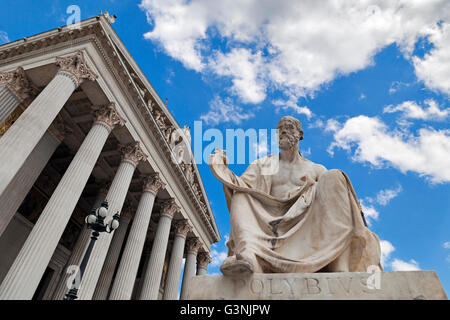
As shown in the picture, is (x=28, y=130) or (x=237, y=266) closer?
(x=237, y=266)

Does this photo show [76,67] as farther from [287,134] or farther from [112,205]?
[287,134]

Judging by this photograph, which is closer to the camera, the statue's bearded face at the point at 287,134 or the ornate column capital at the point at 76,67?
the statue's bearded face at the point at 287,134

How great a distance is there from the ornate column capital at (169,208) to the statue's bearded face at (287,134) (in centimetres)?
1535

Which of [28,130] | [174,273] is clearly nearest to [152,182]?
[174,273]

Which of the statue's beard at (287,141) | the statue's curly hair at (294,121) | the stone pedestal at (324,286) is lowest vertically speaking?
the stone pedestal at (324,286)

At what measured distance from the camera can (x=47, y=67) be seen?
11938mm

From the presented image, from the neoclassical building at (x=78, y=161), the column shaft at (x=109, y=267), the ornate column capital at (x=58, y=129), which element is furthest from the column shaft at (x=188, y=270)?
the ornate column capital at (x=58, y=129)

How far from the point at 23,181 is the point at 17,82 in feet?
14.1

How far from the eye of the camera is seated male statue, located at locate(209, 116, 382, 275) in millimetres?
2373

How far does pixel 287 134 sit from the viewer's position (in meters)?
3.68

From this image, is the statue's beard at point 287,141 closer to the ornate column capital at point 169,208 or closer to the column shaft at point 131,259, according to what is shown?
the column shaft at point 131,259

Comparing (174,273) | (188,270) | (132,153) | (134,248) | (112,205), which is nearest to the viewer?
(112,205)

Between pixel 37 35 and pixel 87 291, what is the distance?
1174 centimetres

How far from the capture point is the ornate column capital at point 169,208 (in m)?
17.9
